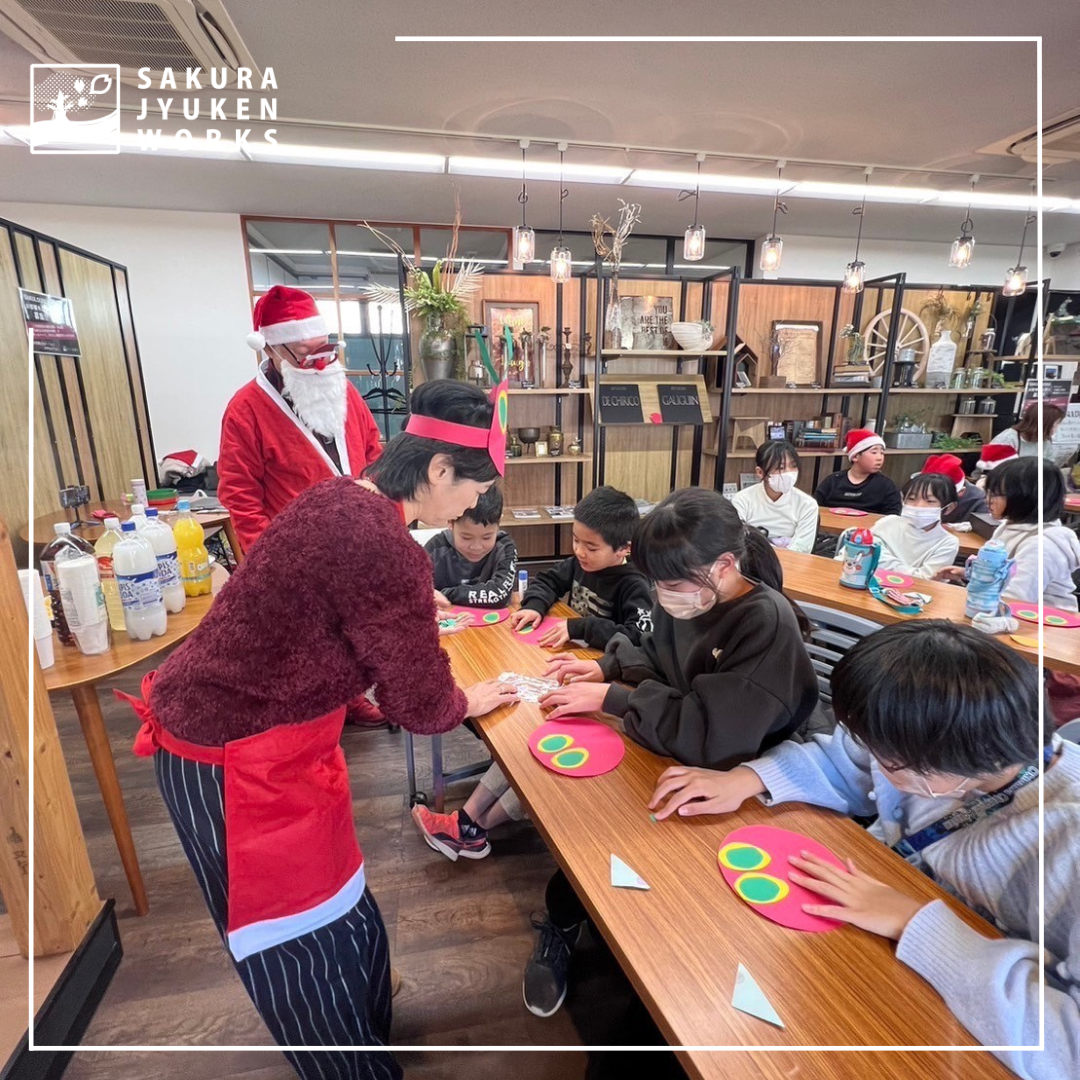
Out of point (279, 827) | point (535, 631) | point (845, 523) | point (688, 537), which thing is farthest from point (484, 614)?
point (845, 523)

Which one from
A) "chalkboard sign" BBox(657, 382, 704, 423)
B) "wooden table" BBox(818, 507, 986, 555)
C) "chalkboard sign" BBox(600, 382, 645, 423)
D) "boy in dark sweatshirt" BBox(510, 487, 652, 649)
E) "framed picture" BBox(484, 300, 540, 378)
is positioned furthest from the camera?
"chalkboard sign" BBox(657, 382, 704, 423)

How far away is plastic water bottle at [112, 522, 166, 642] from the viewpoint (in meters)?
1.55

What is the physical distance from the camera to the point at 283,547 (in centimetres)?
83

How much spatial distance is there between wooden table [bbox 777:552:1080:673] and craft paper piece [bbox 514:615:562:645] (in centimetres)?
96

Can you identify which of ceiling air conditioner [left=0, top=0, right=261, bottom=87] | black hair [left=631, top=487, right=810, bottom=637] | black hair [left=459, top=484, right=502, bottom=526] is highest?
ceiling air conditioner [left=0, top=0, right=261, bottom=87]

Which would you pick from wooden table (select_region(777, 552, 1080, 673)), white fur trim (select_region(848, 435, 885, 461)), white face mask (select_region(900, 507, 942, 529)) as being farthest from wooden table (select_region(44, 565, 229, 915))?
white fur trim (select_region(848, 435, 885, 461))

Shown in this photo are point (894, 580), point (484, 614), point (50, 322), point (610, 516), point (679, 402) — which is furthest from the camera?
point (679, 402)

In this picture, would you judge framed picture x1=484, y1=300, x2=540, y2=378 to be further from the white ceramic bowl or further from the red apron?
the red apron

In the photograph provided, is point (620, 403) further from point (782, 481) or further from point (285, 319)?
point (285, 319)

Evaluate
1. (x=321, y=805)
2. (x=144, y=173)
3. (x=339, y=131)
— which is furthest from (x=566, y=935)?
(x=144, y=173)

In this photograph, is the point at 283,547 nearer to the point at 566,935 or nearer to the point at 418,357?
the point at 566,935

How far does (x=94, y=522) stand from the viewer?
3041mm

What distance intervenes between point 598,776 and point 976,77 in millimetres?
3639

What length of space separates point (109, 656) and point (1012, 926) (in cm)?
191
